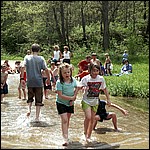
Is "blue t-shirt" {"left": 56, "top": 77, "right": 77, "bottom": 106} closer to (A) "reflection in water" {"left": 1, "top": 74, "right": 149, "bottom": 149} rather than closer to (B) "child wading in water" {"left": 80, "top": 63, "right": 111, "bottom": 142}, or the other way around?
(B) "child wading in water" {"left": 80, "top": 63, "right": 111, "bottom": 142}

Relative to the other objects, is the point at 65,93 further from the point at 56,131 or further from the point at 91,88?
the point at 56,131

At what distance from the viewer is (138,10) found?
5066cm

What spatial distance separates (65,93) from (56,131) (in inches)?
52.7

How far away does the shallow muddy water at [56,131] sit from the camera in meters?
5.96

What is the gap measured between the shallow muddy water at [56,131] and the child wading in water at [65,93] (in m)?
0.41

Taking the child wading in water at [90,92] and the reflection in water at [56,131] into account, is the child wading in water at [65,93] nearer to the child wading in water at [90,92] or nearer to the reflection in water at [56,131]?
the child wading in water at [90,92]

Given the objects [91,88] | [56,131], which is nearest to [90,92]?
[91,88]

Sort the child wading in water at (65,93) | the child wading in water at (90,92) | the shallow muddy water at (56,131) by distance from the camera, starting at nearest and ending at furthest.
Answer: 1. the shallow muddy water at (56,131)
2. the child wading in water at (65,93)
3. the child wading in water at (90,92)

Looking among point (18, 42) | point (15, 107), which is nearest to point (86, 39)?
point (18, 42)

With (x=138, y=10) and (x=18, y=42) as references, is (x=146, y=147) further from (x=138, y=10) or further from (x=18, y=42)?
(x=138, y=10)

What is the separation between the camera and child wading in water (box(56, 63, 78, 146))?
20.0 feet

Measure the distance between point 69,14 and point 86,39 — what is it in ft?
37.3

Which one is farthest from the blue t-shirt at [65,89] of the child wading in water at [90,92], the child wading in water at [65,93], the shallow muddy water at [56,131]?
the shallow muddy water at [56,131]

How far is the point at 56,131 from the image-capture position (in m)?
7.20
